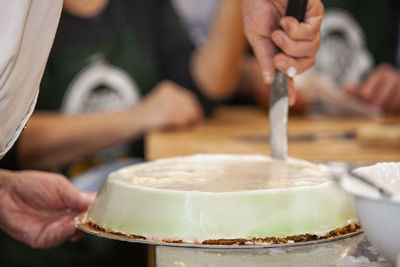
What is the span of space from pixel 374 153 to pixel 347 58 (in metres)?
1.49

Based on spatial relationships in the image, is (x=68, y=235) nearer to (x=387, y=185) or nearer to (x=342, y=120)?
(x=387, y=185)

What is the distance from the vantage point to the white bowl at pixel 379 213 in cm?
46

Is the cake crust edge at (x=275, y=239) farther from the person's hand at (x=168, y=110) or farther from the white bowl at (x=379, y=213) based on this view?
the person's hand at (x=168, y=110)

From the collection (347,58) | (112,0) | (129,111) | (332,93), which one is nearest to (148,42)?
(112,0)

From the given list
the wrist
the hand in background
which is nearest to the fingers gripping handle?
the wrist

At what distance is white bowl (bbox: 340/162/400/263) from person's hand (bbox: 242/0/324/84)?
0.29 metres

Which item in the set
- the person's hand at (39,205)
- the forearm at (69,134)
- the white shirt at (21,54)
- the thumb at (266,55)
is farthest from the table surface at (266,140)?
the white shirt at (21,54)

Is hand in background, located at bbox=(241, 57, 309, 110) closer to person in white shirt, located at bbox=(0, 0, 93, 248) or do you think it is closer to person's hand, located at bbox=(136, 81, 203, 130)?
person's hand, located at bbox=(136, 81, 203, 130)

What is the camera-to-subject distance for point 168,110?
181 cm

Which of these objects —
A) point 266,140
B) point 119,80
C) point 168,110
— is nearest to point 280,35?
point 266,140

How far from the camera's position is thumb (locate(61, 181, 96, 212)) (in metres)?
0.85

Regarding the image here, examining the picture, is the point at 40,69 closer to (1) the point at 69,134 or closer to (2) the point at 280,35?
(2) the point at 280,35

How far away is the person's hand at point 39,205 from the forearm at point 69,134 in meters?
0.92

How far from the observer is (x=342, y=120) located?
1992mm
